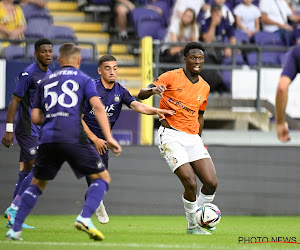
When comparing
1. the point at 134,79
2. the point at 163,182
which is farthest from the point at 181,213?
the point at 134,79

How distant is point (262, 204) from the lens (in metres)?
13.3

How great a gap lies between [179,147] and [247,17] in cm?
795

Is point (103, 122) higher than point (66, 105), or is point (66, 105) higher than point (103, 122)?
point (66, 105)

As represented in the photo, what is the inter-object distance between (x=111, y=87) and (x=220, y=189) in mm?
3783

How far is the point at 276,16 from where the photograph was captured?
17016 mm

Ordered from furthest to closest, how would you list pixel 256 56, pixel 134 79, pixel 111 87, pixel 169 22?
pixel 169 22 < pixel 256 56 < pixel 134 79 < pixel 111 87

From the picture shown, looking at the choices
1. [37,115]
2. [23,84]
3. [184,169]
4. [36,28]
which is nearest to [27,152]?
[23,84]

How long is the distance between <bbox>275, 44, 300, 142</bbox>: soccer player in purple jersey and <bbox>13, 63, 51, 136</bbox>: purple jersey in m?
3.84

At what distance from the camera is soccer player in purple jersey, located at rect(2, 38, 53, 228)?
391 inches

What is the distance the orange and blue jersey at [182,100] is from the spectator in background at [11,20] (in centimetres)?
543

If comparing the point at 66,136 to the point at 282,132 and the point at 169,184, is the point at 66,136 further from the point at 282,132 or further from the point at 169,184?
the point at 169,184

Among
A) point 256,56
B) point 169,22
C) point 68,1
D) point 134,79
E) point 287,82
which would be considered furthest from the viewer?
point 68,1

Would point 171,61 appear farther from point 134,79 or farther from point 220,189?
point 220,189

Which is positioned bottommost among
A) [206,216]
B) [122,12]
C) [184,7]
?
[206,216]
